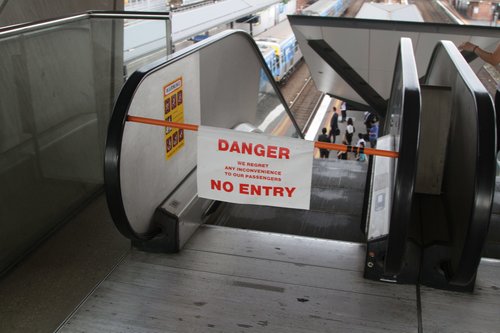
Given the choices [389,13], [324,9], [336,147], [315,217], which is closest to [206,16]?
[389,13]

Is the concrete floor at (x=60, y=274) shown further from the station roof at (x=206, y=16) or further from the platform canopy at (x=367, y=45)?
the station roof at (x=206, y=16)

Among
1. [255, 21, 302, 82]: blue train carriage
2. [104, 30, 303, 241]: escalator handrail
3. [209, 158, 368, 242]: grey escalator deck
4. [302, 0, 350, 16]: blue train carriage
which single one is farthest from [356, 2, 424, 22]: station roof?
[104, 30, 303, 241]: escalator handrail

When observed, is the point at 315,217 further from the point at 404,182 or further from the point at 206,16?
the point at 206,16

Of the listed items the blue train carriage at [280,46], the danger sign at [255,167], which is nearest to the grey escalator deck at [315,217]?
the danger sign at [255,167]

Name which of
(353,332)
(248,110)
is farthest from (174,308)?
(248,110)

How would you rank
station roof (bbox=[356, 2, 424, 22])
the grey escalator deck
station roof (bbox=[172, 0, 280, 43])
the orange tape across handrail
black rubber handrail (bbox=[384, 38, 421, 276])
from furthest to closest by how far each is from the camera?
station roof (bbox=[356, 2, 424, 22]) → station roof (bbox=[172, 0, 280, 43]) → the grey escalator deck → the orange tape across handrail → black rubber handrail (bbox=[384, 38, 421, 276])

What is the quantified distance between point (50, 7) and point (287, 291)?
3449mm

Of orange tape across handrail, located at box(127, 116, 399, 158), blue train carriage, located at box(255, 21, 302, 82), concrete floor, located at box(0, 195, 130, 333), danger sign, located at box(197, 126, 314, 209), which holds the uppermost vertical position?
orange tape across handrail, located at box(127, 116, 399, 158)

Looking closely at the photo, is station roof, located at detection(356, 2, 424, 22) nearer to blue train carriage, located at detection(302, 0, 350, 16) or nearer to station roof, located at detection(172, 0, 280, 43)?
blue train carriage, located at detection(302, 0, 350, 16)

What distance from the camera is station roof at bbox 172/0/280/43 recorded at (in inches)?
531

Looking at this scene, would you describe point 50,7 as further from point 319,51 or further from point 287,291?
point 319,51

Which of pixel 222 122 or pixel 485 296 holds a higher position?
pixel 222 122

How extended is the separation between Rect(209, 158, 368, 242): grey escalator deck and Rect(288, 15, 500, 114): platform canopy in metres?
6.29

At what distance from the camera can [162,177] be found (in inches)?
A: 163
